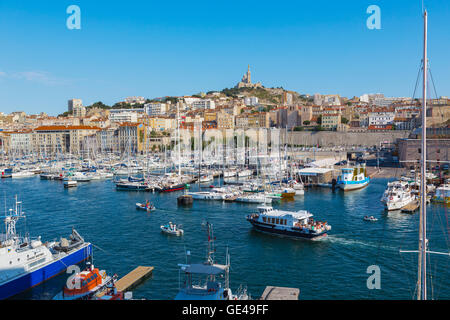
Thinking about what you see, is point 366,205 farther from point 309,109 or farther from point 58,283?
point 309,109

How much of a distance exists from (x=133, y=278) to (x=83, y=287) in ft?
3.90

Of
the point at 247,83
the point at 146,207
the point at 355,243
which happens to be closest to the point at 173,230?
the point at 146,207

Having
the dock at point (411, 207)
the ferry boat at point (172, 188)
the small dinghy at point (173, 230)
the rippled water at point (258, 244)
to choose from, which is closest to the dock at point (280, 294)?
the rippled water at point (258, 244)

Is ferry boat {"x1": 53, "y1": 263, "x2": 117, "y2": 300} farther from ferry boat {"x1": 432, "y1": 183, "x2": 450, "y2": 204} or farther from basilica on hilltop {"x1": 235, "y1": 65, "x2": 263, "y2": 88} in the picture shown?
basilica on hilltop {"x1": 235, "y1": 65, "x2": 263, "y2": 88}

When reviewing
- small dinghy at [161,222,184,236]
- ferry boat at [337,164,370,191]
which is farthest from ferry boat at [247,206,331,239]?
ferry boat at [337,164,370,191]

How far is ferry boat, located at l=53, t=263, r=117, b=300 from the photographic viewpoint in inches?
288

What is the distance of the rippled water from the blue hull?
0.17m

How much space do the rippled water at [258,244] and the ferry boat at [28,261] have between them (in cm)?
24

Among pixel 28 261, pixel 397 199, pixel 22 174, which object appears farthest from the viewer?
pixel 22 174

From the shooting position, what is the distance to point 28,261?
827cm

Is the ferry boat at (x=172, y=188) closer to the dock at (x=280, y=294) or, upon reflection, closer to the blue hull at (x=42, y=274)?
the blue hull at (x=42, y=274)

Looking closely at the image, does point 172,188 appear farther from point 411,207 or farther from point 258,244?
point 411,207
